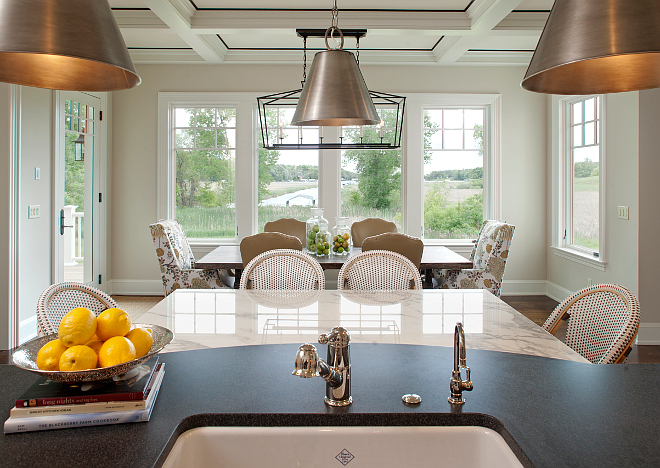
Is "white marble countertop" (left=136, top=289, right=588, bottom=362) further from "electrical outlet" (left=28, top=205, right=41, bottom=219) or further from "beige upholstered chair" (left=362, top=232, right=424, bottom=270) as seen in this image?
"electrical outlet" (left=28, top=205, right=41, bottom=219)

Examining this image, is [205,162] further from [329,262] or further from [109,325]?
[109,325]

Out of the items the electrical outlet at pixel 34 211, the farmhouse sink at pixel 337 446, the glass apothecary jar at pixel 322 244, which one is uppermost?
the electrical outlet at pixel 34 211

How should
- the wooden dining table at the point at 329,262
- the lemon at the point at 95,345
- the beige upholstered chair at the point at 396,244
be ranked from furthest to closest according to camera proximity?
the wooden dining table at the point at 329,262 < the beige upholstered chair at the point at 396,244 < the lemon at the point at 95,345

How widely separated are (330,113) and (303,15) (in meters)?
3.11

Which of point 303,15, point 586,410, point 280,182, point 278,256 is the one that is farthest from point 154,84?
point 586,410

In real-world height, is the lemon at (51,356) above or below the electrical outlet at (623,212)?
below

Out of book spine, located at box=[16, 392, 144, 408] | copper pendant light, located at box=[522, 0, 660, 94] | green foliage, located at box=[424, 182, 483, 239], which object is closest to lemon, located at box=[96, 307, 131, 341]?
book spine, located at box=[16, 392, 144, 408]

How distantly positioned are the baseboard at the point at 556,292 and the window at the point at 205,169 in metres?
3.65

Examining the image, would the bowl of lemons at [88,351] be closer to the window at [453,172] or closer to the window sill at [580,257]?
the window sill at [580,257]

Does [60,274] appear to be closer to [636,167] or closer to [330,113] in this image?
[330,113]

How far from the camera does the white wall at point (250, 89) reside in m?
6.05

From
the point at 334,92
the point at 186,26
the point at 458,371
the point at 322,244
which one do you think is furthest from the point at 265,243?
the point at 458,371

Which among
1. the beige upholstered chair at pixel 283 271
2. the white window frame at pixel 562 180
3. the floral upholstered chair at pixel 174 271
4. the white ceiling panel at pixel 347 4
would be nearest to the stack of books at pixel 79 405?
the beige upholstered chair at pixel 283 271

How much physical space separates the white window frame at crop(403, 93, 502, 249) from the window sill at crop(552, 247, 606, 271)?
77 cm
